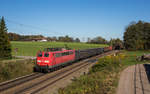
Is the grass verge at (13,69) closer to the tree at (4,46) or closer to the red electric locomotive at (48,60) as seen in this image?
the red electric locomotive at (48,60)

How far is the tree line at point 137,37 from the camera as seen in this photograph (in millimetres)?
69938

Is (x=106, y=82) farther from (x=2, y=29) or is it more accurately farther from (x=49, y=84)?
(x=2, y=29)

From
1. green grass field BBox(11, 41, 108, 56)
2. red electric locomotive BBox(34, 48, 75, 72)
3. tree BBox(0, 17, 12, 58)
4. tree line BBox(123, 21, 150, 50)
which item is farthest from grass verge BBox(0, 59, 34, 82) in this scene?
tree line BBox(123, 21, 150, 50)

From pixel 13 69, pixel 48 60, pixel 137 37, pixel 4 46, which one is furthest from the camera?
pixel 137 37

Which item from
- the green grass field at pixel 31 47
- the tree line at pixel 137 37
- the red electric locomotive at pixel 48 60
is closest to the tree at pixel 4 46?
the green grass field at pixel 31 47

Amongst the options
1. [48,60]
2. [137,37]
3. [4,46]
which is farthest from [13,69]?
[137,37]

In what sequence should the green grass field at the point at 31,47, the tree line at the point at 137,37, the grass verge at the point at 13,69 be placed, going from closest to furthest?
the grass verge at the point at 13,69 < the green grass field at the point at 31,47 < the tree line at the point at 137,37

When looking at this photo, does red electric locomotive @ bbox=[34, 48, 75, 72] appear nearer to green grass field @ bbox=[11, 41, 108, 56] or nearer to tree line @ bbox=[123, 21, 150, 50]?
green grass field @ bbox=[11, 41, 108, 56]

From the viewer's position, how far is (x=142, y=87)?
11.1 meters

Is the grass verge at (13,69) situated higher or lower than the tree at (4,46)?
lower

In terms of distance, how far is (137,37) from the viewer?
71.6 metres

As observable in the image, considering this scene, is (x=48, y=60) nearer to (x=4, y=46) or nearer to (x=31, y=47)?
(x=4, y=46)

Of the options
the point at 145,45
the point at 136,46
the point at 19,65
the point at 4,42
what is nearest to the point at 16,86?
the point at 19,65

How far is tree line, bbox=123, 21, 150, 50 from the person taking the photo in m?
69.9
